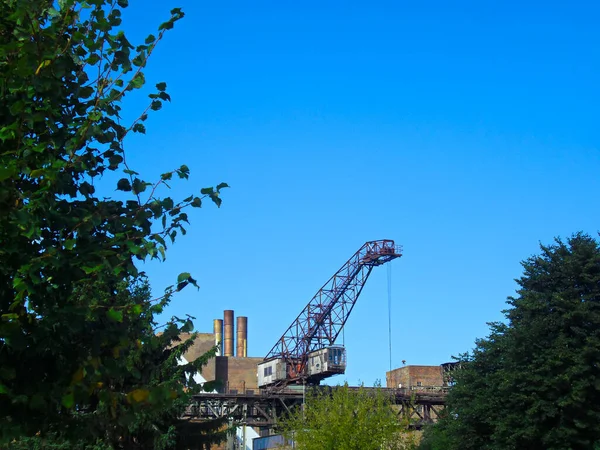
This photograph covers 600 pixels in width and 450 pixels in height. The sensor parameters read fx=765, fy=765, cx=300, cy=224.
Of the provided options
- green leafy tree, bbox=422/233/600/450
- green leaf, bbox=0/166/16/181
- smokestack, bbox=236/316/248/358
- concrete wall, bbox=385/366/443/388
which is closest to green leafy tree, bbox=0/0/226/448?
green leaf, bbox=0/166/16/181

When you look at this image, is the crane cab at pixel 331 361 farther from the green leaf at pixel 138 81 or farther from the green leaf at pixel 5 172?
the green leaf at pixel 5 172

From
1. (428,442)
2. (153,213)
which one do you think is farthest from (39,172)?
(428,442)

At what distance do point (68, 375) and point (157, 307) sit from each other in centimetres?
104

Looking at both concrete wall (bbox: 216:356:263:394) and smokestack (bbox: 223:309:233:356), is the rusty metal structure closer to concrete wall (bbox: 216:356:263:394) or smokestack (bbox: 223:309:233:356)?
concrete wall (bbox: 216:356:263:394)

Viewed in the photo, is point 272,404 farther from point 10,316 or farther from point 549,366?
point 10,316

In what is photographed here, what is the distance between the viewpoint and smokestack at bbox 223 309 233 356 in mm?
97438

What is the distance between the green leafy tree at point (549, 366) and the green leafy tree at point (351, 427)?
4252 millimetres

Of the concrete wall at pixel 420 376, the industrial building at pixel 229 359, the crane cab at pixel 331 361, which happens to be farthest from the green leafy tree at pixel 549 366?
the concrete wall at pixel 420 376

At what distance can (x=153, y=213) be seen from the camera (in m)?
7.92

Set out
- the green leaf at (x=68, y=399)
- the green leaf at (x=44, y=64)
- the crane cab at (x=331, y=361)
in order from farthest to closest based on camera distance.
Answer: the crane cab at (x=331, y=361)
the green leaf at (x=44, y=64)
the green leaf at (x=68, y=399)

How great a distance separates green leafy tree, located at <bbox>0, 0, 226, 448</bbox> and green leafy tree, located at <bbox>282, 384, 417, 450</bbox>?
3056cm

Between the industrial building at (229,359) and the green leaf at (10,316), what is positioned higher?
the industrial building at (229,359)

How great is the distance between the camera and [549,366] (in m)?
33.6

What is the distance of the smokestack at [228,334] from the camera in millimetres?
97438
